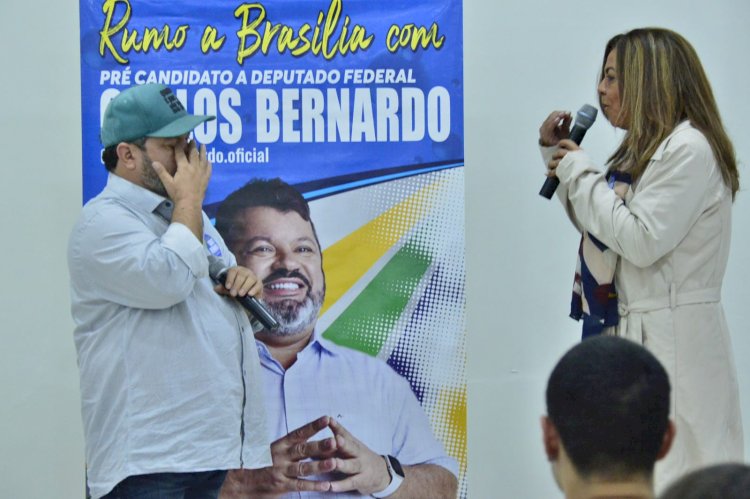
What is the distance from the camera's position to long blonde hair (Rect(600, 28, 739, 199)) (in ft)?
8.98

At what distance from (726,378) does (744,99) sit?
1.42 m

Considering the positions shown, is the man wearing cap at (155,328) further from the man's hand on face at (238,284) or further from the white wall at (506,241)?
the white wall at (506,241)

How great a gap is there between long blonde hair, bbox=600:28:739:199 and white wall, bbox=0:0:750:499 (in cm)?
95

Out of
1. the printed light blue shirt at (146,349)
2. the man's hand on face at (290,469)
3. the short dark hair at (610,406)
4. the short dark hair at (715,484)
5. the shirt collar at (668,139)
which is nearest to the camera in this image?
the short dark hair at (715,484)

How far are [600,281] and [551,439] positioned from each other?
3.95 ft

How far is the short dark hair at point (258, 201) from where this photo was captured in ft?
11.1

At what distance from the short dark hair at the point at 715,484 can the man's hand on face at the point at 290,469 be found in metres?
2.36

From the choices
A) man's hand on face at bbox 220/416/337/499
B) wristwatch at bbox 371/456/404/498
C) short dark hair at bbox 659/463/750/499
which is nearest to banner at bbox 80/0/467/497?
wristwatch at bbox 371/456/404/498

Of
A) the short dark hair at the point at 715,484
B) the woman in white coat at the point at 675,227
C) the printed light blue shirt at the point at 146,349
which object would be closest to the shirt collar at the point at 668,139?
the woman in white coat at the point at 675,227

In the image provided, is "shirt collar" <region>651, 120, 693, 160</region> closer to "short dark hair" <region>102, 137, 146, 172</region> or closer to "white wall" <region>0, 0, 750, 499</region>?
"white wall" <region>0, 0, 750, 499</region>

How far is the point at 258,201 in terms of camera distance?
3.40 m

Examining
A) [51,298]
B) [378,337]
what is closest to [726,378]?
[378,337]

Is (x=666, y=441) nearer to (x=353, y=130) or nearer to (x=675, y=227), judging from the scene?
(x=675, y=227)

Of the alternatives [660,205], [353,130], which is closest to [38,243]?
[353,130]
